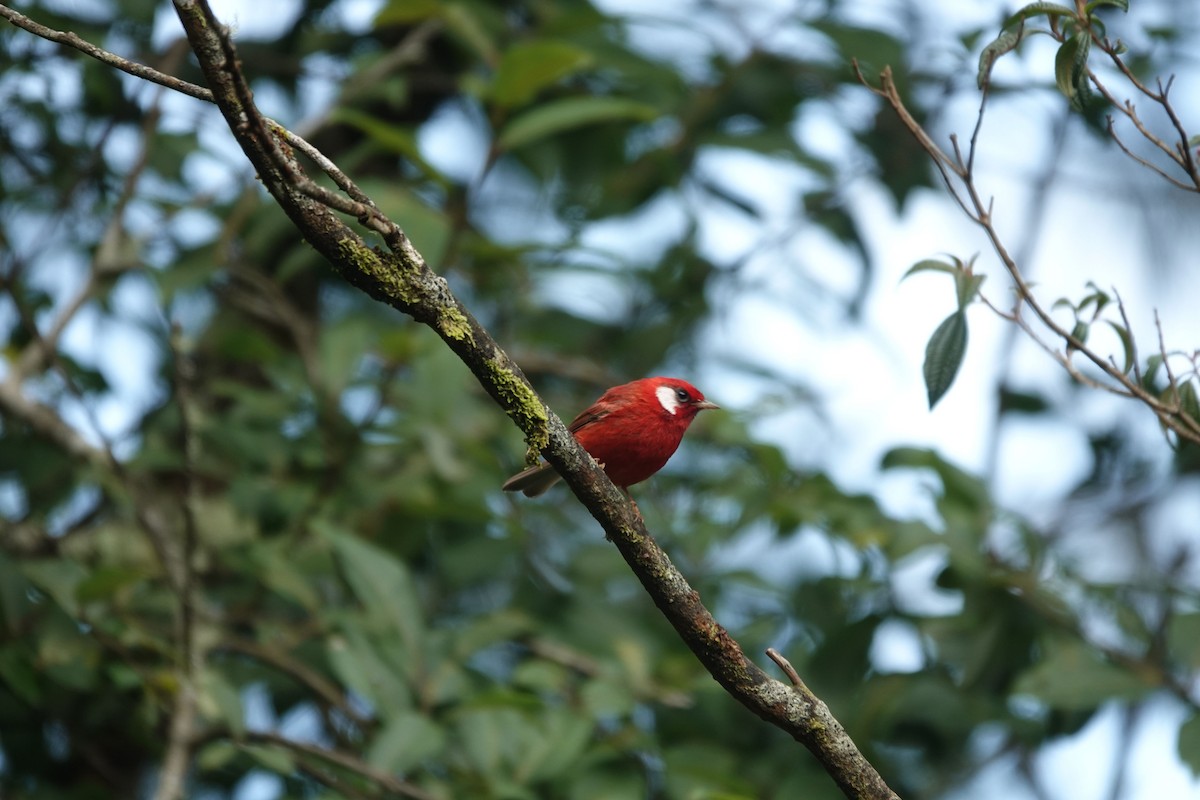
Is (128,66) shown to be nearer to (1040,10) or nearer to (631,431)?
(1040,10)

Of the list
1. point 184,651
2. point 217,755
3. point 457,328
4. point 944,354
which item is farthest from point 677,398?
point 457,328

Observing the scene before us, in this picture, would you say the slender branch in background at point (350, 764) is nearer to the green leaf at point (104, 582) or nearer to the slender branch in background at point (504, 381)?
the green leaf at point (104, 582)

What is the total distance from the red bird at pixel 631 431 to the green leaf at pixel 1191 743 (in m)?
1.78

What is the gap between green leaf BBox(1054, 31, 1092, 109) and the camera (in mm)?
2641

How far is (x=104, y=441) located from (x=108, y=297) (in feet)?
5.77

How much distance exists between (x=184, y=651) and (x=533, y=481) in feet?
4.46

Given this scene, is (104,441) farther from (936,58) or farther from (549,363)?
(936,58)

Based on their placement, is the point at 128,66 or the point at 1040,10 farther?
the point at 1040,10

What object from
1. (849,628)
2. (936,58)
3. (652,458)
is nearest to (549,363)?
(652,458)

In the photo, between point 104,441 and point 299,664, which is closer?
point 104,441

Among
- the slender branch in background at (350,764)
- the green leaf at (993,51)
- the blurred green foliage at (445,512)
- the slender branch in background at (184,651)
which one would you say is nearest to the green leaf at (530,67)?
the blurred green foliage at (445,512)

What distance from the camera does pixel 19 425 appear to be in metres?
5.04

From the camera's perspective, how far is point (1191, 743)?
3.48 metres

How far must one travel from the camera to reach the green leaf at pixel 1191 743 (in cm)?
342
